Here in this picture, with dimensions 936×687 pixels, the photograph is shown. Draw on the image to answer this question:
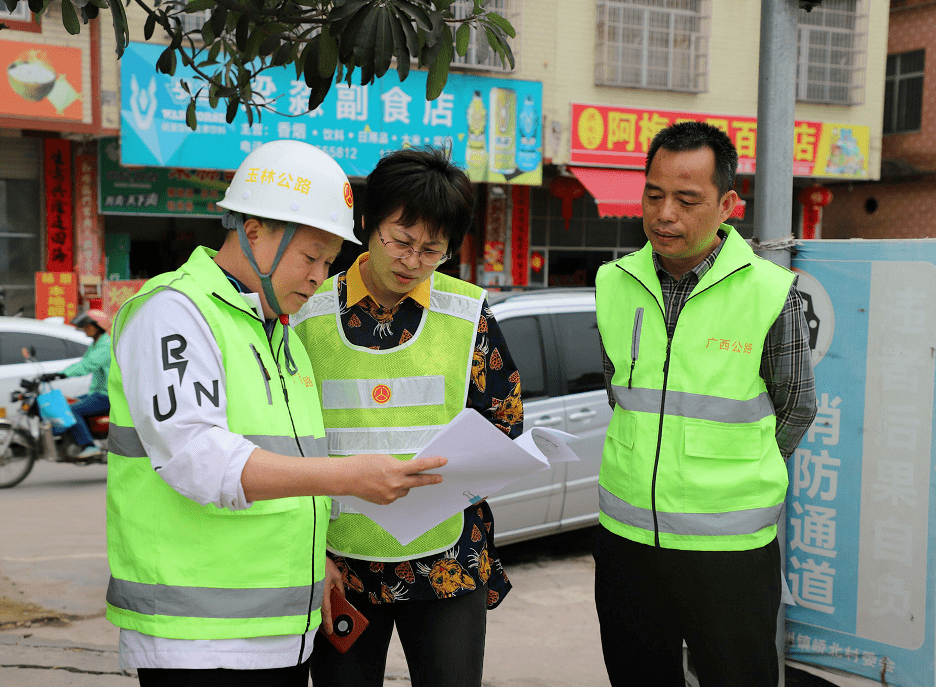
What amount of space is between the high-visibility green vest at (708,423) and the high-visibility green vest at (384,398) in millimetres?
481

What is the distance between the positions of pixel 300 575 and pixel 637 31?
13.6 metres

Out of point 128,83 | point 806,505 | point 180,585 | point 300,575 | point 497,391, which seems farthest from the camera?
point 128,83

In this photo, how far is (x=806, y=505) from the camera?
3.05m

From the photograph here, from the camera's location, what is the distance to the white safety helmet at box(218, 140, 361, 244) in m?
1.73

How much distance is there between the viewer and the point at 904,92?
17.9 meters

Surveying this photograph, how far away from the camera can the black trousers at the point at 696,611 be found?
86.6 inches

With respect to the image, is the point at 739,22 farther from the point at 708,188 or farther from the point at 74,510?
the point at 708,188

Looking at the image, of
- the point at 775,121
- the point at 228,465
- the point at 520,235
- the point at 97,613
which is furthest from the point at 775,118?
the point at 520,235

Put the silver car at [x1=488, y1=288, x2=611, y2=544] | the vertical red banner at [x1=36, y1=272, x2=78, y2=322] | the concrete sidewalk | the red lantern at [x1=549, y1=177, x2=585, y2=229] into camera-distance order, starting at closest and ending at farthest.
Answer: the concrete sidewalk → the silver car at [x1=488, y1=288, x2=611, y2=544] → the vertical red banner at [x1=36, y1=272, x2=78, y2=322] → the red lantern at [x1=549, y1=177, x2=585, y2=229]

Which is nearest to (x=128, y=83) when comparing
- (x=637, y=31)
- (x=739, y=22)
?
(x=637, y=31)

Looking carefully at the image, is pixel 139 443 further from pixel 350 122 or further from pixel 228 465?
pixel 350 122

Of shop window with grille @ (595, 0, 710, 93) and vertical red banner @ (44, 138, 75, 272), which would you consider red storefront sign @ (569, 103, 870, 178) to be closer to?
shop window with grille @ (595, 0, 710, 93)

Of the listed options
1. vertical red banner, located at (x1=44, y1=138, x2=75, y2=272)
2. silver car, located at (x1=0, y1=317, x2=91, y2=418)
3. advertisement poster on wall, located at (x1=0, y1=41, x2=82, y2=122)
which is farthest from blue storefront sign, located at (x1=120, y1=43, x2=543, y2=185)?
silver car, located at (x1=0, y1=317, x2=91, y2=418)

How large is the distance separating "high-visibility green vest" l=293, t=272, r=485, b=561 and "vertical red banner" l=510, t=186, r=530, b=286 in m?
11.6
